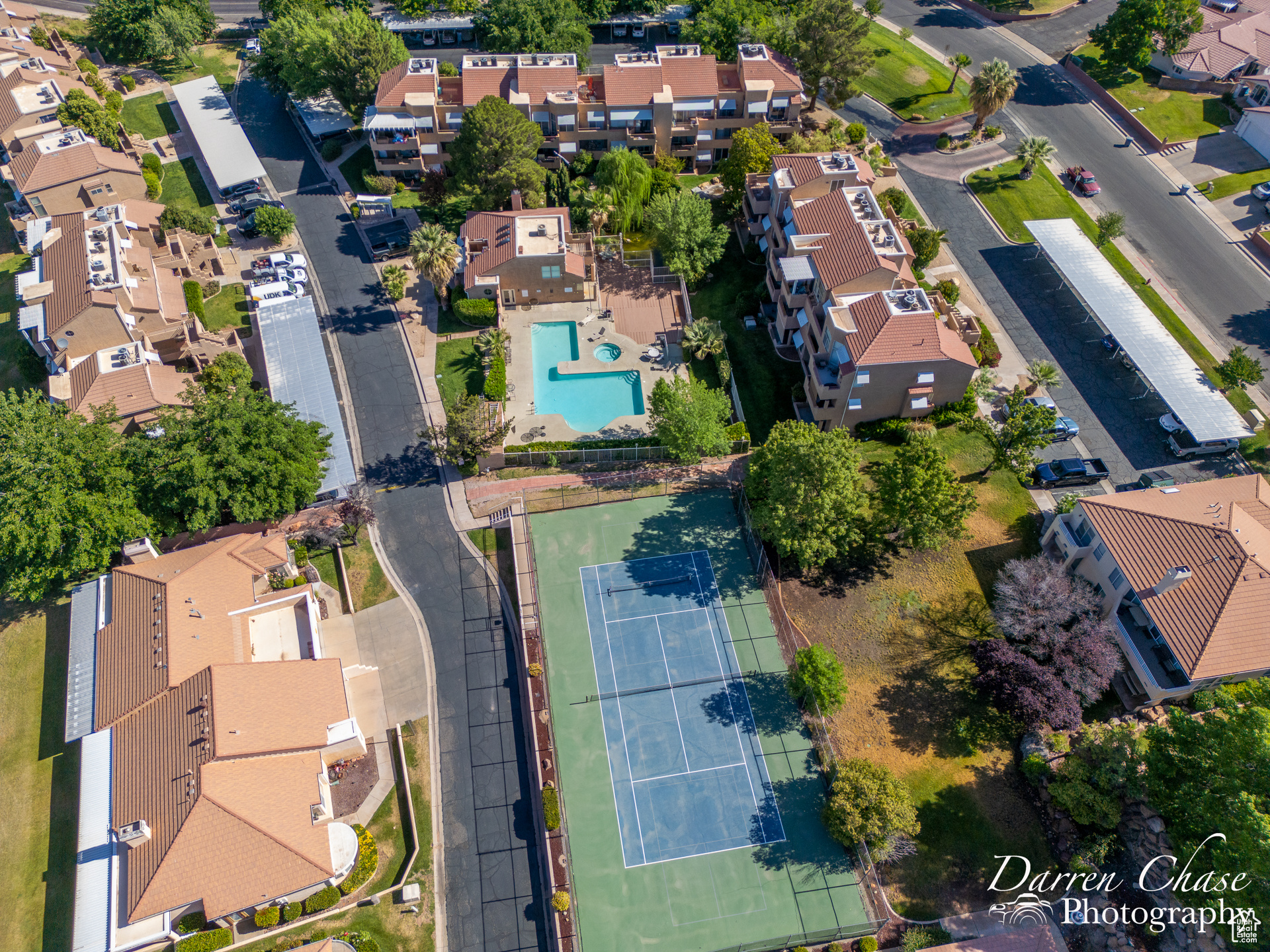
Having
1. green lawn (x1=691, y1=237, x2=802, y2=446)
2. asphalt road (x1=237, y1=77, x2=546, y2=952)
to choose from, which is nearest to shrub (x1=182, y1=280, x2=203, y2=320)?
asphalt road (x1=237, y1=77, x2=546, y2=952)

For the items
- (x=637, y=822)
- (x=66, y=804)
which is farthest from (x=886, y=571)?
(x=66, y=804)

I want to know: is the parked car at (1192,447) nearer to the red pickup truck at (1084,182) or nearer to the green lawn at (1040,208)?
the green lawn at (1040,208)

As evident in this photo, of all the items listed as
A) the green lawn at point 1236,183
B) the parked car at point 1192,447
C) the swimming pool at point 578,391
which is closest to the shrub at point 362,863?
the swimming pool at point 578,391

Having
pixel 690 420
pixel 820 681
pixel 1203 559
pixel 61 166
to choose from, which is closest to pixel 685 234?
pixel 690 420

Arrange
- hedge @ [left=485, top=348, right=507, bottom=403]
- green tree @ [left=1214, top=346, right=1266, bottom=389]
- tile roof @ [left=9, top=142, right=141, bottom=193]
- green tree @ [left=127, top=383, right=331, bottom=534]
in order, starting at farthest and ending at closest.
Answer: tile roof @ [left=9, top=142, right=141, bottom=193]
hedge @ [left=485, top=348, right=507, bottom=403]
green tree @ [left=1214, top=346, right=1266, bottom=389]
green tree @ [left=127, top=383, right=331, bottom=534]

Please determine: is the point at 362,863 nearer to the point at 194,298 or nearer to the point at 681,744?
the point at 681,744

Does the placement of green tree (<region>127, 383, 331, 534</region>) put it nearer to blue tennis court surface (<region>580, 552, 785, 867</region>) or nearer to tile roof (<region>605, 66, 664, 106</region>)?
blue tennis court surface (<region>580, 552, 785, 867</region>)

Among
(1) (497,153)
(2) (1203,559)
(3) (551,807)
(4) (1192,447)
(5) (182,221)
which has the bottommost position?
(3) (551,807)

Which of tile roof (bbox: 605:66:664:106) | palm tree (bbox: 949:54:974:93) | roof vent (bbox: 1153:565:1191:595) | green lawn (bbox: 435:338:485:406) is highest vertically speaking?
palm tree (bbox: 949:54:974:93)
